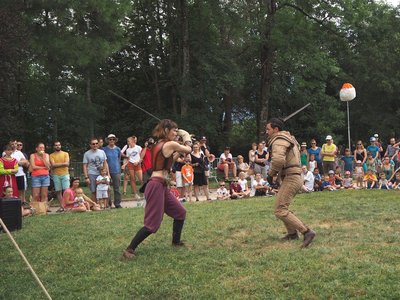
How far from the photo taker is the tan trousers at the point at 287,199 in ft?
23.6

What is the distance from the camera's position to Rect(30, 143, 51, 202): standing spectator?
12398 mm

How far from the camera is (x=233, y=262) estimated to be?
6.32m

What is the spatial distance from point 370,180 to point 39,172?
997 cm

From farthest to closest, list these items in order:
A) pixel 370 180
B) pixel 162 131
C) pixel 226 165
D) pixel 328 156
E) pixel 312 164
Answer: pixel 226 165, pixel 328 156, pixel 312 164, pixel 370 180, pixel 162 131

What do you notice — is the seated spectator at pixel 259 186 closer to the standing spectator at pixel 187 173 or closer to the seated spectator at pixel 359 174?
the standing spectator at pixel 187 173

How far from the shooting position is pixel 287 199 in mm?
7270

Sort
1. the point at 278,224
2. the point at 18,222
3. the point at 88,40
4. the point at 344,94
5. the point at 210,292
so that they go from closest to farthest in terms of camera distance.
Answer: the point at 210,292, the point at 278,224, the point at 18,222, the point at 88,40, the point at 344,94

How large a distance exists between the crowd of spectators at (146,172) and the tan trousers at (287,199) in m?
2.99

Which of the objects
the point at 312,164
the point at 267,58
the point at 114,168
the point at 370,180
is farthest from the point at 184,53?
the point at 114,168

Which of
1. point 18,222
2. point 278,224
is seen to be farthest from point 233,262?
point 18,222

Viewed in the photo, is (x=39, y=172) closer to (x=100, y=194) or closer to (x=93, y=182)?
(x=93, y=182)

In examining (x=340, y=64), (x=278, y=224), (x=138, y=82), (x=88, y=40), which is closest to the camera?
(x=278, y=224)

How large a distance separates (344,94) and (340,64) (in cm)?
2094

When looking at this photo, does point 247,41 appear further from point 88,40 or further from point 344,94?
point 88,40
